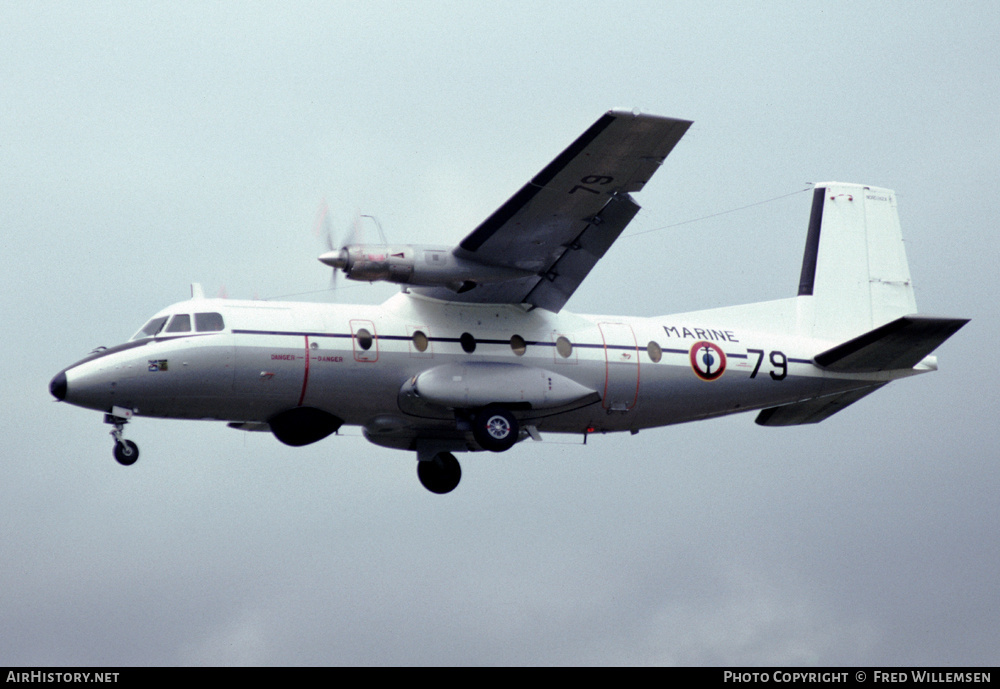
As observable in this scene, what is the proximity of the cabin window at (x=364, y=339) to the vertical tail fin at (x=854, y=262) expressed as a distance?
6649 mm

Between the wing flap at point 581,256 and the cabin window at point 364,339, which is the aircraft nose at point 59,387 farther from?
the wing flap at point 581,256

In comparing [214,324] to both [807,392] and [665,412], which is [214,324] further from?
[807,392]

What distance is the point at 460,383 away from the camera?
746 inches

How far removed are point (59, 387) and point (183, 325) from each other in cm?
165

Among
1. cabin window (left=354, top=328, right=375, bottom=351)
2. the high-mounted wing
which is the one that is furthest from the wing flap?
cabin window (left=354, top=328, right=375, bottom=351)

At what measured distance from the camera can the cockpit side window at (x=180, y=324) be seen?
18.3 meters

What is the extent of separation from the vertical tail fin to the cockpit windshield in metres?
8.53

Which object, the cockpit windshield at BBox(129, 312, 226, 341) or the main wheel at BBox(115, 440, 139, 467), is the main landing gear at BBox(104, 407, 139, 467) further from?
the cockpit windshield at BBox(129, 312, 226, 341)

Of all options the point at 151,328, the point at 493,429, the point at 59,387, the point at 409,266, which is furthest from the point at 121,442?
the point at 493,429

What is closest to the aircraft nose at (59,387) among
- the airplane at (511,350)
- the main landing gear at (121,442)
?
the airplane at (511,350)
